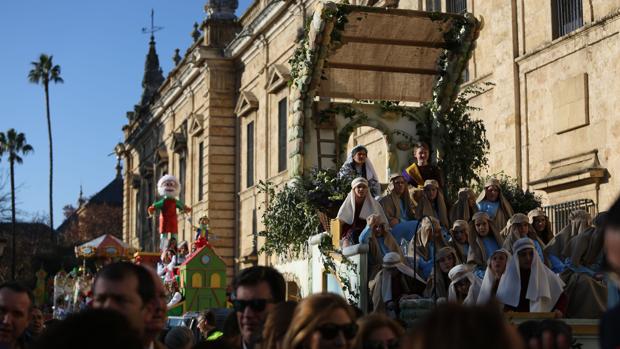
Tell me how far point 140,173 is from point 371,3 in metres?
31.9

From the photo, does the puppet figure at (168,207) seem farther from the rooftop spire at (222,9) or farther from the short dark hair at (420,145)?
the rooftop spire at (222,9)

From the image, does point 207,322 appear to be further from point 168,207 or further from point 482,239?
point 168,207

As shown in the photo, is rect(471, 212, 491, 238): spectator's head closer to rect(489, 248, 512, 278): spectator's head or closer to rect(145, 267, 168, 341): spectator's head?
rect(489, 248, 512, 278): spectator's head

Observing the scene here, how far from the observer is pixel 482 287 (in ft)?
37.0

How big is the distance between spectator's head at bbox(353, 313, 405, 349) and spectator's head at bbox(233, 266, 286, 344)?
0.57 metres

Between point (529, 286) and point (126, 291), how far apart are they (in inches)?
281

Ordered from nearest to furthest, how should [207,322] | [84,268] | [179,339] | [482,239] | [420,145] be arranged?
[179,339], [207,322], [482,239], [420,145], [84,268]

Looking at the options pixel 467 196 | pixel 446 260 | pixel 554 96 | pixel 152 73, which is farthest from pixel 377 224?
pixel 152 73

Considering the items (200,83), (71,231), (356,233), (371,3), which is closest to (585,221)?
(356,233)

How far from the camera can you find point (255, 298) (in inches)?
222

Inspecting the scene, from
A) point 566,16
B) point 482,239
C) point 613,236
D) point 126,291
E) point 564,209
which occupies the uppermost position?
point 566,16

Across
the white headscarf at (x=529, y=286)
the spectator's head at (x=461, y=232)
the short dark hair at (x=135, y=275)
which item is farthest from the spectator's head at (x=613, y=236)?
the spectator's head at (x=461, y=232)

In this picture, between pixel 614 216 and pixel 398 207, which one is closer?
pixel 614 216

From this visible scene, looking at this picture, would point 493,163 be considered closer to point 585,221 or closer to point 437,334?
point 585,221
